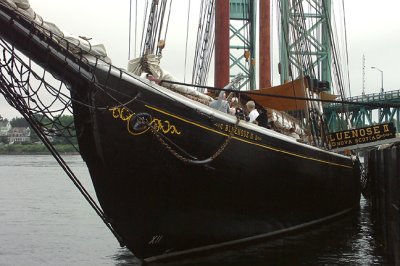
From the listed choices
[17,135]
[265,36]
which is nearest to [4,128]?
[17,135]

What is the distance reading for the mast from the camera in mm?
17359

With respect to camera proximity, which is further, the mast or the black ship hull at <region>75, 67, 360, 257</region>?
the mast

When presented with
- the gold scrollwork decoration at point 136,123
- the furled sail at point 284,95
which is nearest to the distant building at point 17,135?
the furled sail at point 284,95

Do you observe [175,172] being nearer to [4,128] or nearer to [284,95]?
[284,95]

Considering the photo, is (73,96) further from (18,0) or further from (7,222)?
(7,222)

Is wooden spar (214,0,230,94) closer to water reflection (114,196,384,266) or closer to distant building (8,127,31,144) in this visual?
water reflection (114,196,384,266)

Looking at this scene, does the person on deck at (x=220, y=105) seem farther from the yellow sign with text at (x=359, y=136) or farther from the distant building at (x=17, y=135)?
the distant building at (x=17, y=135)

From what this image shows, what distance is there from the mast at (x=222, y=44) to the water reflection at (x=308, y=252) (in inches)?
216

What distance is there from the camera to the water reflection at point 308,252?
402 inches

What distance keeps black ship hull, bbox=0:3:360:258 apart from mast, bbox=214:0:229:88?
6.62 m

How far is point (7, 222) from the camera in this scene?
18391 millimetres

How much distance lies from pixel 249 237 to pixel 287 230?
1.38 meters

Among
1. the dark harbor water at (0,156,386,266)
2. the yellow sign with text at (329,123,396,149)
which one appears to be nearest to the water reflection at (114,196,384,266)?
the dark harbor water at (0,156,386,266)

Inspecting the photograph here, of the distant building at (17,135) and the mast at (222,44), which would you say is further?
the distant building at (17,135)
